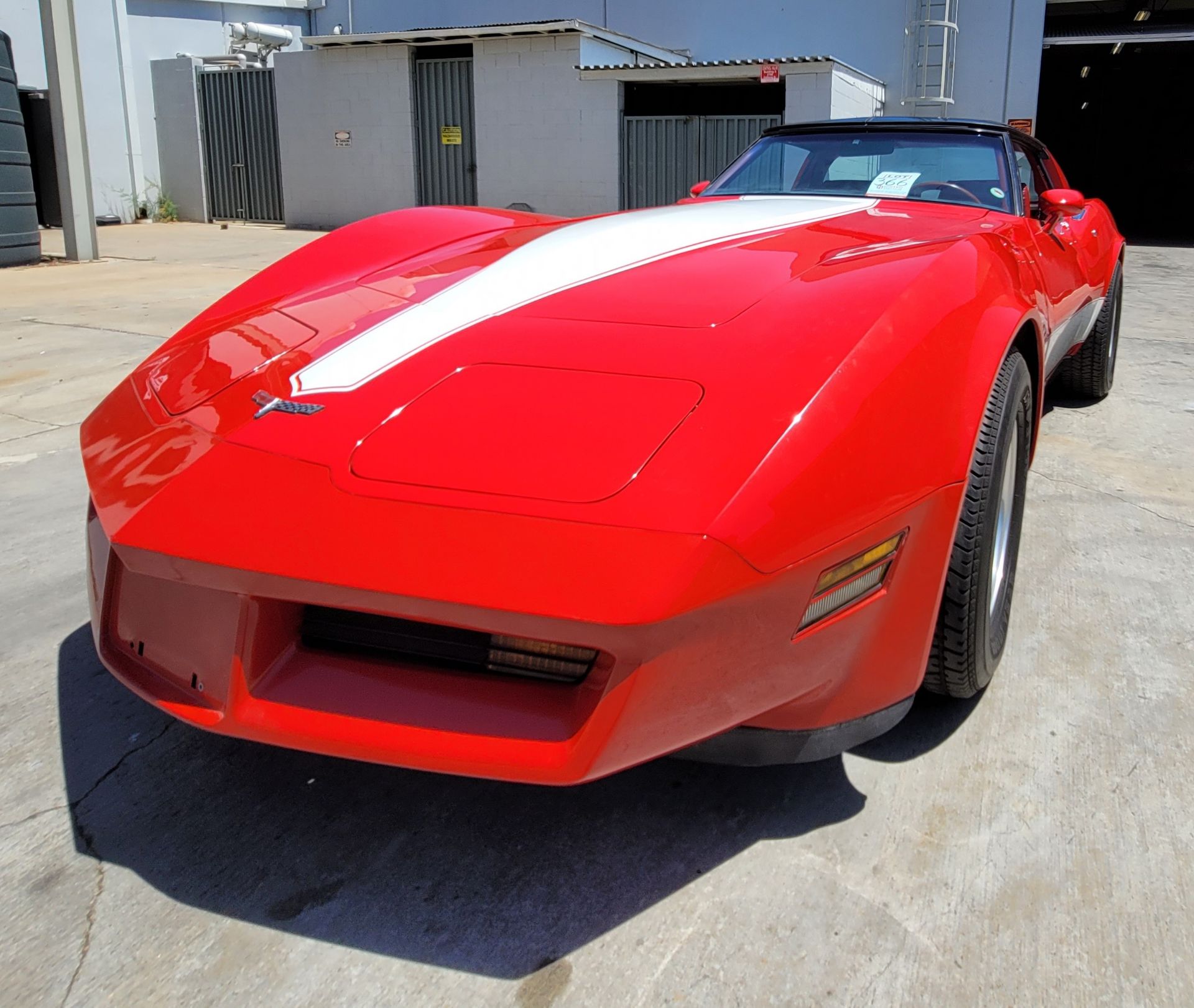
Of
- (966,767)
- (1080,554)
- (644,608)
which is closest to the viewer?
(644,608)

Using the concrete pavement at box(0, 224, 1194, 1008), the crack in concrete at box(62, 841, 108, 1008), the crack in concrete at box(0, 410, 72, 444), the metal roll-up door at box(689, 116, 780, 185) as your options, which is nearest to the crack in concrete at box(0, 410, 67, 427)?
the crack in concrete at box(0, 410, 72, 444)

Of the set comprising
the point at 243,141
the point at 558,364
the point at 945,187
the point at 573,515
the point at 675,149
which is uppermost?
the point at 243,141

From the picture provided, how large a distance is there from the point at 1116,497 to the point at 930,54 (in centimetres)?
1397

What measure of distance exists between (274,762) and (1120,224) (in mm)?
19313

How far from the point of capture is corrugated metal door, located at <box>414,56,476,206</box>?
51.1 ft

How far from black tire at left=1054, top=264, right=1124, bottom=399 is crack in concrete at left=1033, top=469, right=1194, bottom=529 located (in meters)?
1.10

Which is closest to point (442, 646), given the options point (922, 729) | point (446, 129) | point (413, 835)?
point (413, 835)

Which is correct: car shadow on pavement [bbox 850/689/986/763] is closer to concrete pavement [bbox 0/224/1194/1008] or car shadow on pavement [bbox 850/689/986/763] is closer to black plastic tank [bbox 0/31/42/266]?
concrete pavement [bbox 0/224/1194/1008]

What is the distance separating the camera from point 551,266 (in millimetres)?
2262

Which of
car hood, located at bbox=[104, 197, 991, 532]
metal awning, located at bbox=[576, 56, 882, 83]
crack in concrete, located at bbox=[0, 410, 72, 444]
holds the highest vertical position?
metal awning, located at bbox=[576, 56, 882, 83]

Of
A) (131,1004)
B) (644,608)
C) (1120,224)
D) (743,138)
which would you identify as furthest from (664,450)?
(1120,224)

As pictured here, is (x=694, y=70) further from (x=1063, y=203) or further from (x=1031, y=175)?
(x=1063, y=203)

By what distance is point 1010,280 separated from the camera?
230 centimetres

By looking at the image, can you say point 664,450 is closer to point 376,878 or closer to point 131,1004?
point 376,878
